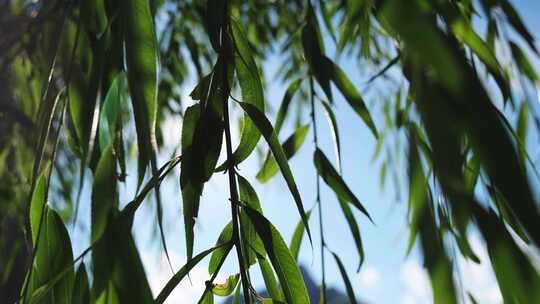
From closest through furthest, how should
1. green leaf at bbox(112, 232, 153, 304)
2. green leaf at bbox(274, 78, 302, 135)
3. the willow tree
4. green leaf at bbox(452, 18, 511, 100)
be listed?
the willow tree
green leaf at bbox(112, 232, 153, 304)
green leaf at bbox(452, 18, 511, 100)
green leaf at bbox(274, 78, 302, 135)

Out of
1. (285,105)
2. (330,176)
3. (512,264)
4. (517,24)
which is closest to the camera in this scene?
(512,264)

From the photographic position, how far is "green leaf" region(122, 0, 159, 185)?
13.0 inches

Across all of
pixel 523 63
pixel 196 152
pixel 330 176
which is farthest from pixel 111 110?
pixel 523 63

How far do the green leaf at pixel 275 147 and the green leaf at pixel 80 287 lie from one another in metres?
0.14

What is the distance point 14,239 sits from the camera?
1262mm

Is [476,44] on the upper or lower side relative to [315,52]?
lower

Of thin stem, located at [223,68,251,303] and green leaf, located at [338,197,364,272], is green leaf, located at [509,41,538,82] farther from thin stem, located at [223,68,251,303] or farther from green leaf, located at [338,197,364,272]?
thin stem, located at [223,68,251,303]

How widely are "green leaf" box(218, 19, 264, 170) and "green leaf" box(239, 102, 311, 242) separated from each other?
14 millimetres

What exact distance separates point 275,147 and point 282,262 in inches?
2.7

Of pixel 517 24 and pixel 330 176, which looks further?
pixel 330 176

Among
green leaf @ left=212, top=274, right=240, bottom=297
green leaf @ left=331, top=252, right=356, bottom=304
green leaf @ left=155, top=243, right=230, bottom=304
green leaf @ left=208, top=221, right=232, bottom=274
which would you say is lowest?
green leaf @ left=331, top=252, right=356, bottom=304

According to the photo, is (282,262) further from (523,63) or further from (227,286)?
(523,63)

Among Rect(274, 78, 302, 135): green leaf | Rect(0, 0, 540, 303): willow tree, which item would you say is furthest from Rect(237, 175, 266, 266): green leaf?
Rect(274, 78, 302, 135): green leaf

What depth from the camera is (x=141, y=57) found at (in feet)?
1.19
